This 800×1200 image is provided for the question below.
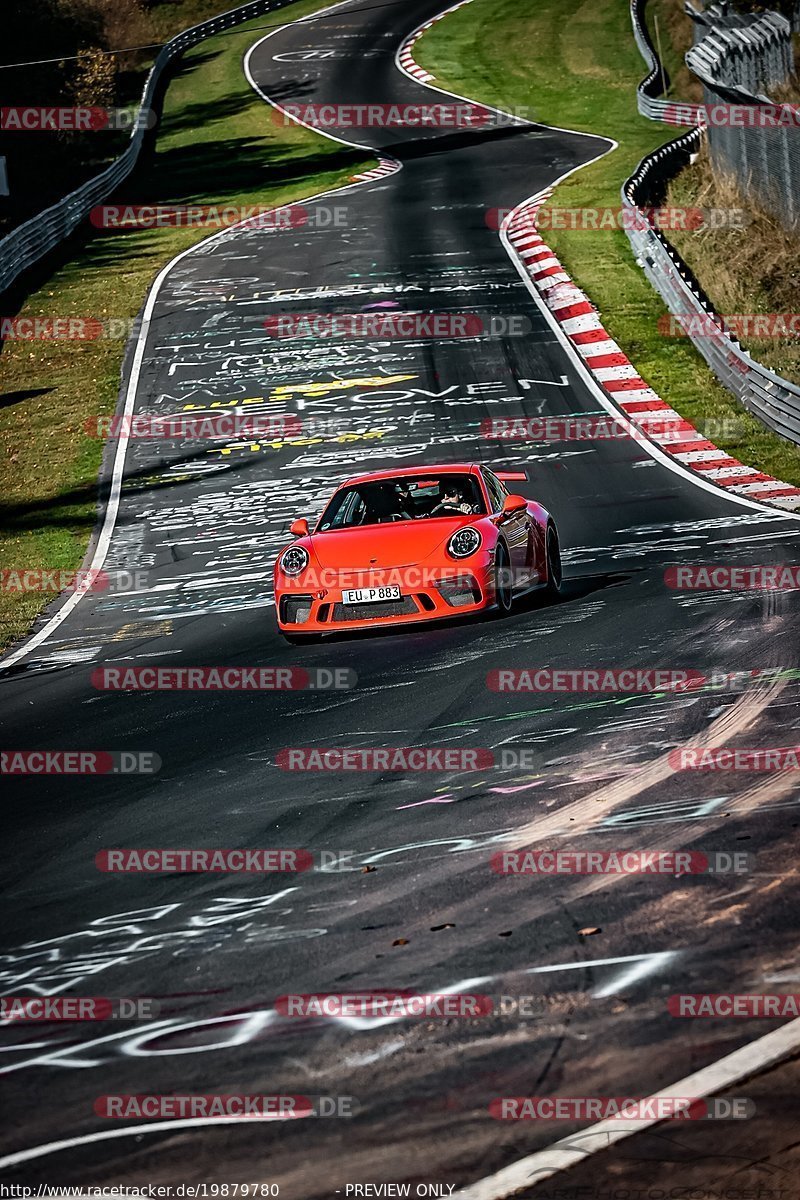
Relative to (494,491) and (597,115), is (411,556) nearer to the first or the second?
(494,491)

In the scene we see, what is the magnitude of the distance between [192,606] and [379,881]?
30.1 ft

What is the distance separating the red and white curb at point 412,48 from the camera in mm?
54109

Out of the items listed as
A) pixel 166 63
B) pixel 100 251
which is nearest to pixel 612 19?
pixel 166 63

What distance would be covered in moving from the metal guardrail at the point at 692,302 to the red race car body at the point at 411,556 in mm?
7479

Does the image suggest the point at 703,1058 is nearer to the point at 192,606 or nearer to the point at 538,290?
the point at 192,606

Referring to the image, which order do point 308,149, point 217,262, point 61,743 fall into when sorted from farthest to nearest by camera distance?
point 308,149 < point 217,262 < point 61,743

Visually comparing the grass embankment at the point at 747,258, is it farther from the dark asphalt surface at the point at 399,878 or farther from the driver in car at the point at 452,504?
the driver in car at the point at 452,504

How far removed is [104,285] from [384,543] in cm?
2500

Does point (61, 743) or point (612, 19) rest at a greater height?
point (612, 19)

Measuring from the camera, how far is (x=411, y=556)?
37.8ft

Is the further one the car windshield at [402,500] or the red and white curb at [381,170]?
the red and white curb at [381,170]

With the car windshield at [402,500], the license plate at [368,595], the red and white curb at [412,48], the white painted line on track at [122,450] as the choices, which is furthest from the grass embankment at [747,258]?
the red and white curb at [412,48]

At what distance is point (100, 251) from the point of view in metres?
38.2

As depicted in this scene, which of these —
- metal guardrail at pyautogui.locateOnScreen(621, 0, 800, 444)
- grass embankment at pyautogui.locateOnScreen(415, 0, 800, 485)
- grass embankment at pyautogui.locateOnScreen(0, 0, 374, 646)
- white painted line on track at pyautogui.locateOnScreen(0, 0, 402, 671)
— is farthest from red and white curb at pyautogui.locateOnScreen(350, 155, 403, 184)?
metal guardrail at pyautogui.locateOnScreen(621, 0, 800, 444)
